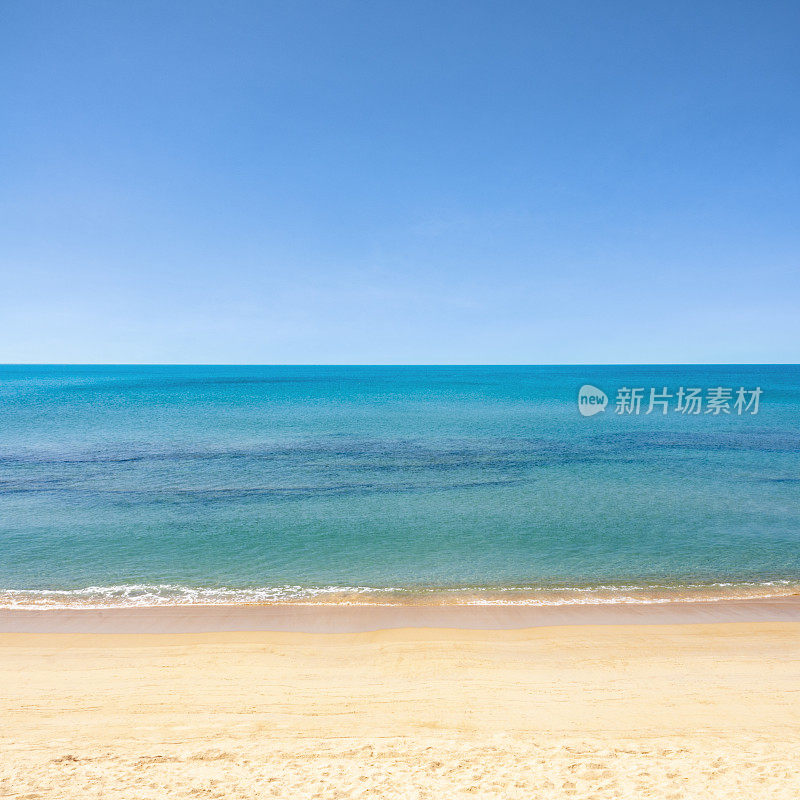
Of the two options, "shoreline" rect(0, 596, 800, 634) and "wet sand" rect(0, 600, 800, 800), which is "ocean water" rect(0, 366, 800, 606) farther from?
"wet sand" rect(0, 600, 800, 800)

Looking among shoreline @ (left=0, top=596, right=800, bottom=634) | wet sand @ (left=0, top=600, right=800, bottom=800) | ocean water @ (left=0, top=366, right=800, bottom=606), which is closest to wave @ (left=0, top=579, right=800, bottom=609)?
ocean water @ (left=0, top=366, right=800, bottom=606)

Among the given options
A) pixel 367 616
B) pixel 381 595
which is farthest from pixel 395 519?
pixel 367 616

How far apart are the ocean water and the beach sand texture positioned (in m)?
2.33

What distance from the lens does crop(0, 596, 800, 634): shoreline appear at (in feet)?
34.2

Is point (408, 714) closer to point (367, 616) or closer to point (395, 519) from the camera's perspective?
point (367, 616)

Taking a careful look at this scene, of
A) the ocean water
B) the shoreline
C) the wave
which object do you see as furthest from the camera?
the ocean water

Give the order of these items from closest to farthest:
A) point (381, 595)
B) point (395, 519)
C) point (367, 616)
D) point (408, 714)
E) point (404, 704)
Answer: point (408, 714)
point (404, 704)
point (367, 616)
point (381, 595)
point (395, 519)

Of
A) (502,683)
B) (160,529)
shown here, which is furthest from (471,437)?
(502,683)

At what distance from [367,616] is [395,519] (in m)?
6.46

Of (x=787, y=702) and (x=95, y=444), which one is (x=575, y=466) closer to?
(x=787, y=702)

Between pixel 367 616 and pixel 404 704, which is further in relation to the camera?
pixel 367 616

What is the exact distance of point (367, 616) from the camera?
36.1ft

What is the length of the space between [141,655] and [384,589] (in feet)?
18.4

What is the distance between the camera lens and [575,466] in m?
26.3
